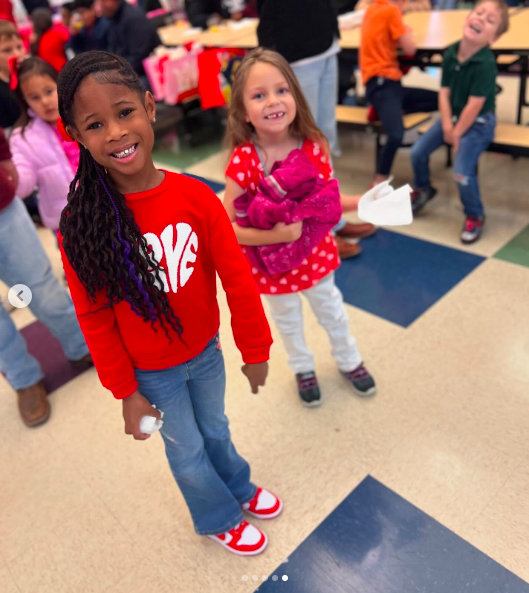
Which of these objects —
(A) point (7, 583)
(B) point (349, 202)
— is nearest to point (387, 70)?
(B) point (349, 202)

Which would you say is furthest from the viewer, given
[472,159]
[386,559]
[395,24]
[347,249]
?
[395,24]

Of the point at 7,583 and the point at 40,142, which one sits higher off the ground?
the point at 40,142

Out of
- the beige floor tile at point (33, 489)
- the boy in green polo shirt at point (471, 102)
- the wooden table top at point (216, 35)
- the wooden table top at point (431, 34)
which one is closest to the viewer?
the beige floor tile at point (33, 489)

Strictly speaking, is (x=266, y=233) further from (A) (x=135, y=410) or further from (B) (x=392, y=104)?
(B) (x=392, y=104)

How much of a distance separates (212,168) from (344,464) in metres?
2.91

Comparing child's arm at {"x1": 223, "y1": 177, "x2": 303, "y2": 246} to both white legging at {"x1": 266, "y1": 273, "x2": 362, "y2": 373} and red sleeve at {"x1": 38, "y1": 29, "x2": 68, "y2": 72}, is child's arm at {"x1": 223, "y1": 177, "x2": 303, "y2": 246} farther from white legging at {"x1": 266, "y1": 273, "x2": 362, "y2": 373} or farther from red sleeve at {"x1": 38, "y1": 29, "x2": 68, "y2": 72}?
red sleeve at {"x1": 38, "y1": 29, "x2": 68, "y2": 72}

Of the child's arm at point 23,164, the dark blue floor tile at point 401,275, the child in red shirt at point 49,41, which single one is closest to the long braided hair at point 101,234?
the child's arm at point 23,164

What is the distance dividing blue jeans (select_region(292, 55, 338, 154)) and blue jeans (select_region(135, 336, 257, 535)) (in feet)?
5.68

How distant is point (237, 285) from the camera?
41.8 inches

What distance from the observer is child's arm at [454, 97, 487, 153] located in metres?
2.31

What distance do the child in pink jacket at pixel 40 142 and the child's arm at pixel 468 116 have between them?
1709mm

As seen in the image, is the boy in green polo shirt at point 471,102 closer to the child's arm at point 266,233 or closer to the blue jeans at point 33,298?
the child's arm at point 266,233

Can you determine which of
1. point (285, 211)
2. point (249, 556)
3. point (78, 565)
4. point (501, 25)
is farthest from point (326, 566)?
point (501, 25)

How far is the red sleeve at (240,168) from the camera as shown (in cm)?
142
